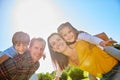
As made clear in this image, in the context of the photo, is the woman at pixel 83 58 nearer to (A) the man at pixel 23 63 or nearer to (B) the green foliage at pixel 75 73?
(A) the man at pixel 23 63

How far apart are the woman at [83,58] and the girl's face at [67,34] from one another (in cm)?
8

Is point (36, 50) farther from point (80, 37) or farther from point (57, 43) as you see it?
point (80, 37)

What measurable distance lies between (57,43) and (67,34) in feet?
0.84

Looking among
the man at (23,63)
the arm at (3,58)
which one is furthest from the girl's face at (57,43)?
the arm at (3,58)

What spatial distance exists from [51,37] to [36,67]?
0.72 meters

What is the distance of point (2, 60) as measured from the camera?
4.77 metres

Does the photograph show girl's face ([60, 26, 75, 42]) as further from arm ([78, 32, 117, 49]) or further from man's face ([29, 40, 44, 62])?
man's face ([29, 40, 44, 62])

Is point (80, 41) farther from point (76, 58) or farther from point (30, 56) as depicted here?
point (30, 56)

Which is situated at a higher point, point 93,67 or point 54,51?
point 54,51

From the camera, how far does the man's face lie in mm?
4879

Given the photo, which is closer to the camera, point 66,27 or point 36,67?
point 66,27

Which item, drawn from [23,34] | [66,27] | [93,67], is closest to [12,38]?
[23,34]

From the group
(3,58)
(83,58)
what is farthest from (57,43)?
(3,58)

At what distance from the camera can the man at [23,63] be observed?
4.87 meters
